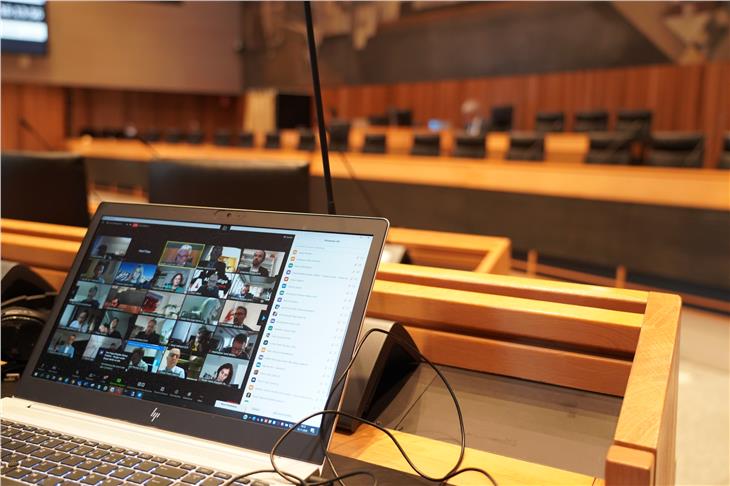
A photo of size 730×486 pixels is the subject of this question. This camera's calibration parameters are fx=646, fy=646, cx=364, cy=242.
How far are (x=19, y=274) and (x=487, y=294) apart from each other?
74 centimetres

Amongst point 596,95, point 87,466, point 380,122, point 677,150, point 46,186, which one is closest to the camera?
point 87,466

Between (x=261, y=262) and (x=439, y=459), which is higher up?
(x=261, y=262)

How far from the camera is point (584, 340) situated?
77cm

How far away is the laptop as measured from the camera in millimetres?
650

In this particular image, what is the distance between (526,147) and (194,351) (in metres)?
5.31

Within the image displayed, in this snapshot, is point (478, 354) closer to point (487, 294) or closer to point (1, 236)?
point (487, 294)

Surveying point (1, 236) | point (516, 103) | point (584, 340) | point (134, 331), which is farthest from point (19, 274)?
point (516, 103)

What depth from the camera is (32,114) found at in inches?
392

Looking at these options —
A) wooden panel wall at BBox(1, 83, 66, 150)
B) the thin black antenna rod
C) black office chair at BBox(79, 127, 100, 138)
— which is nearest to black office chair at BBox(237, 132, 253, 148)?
wooden panel wall at BBox(1, 83, 66, 150)

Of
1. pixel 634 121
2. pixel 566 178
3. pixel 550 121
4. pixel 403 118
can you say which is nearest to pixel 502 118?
pixel 550 121

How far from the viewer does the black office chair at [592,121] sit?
687cm

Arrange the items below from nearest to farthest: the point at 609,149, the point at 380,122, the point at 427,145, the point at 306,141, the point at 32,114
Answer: the point at 609,149 → the point at 427,145 → the point at 306,141 → the point at 380,122 → the point at 32,114

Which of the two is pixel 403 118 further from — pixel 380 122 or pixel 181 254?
pixel 181 254

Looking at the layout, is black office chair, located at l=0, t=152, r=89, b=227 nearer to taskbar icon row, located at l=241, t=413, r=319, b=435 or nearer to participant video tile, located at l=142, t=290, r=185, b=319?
participant video tile, located at l=142, t=290, r=185, b=319
